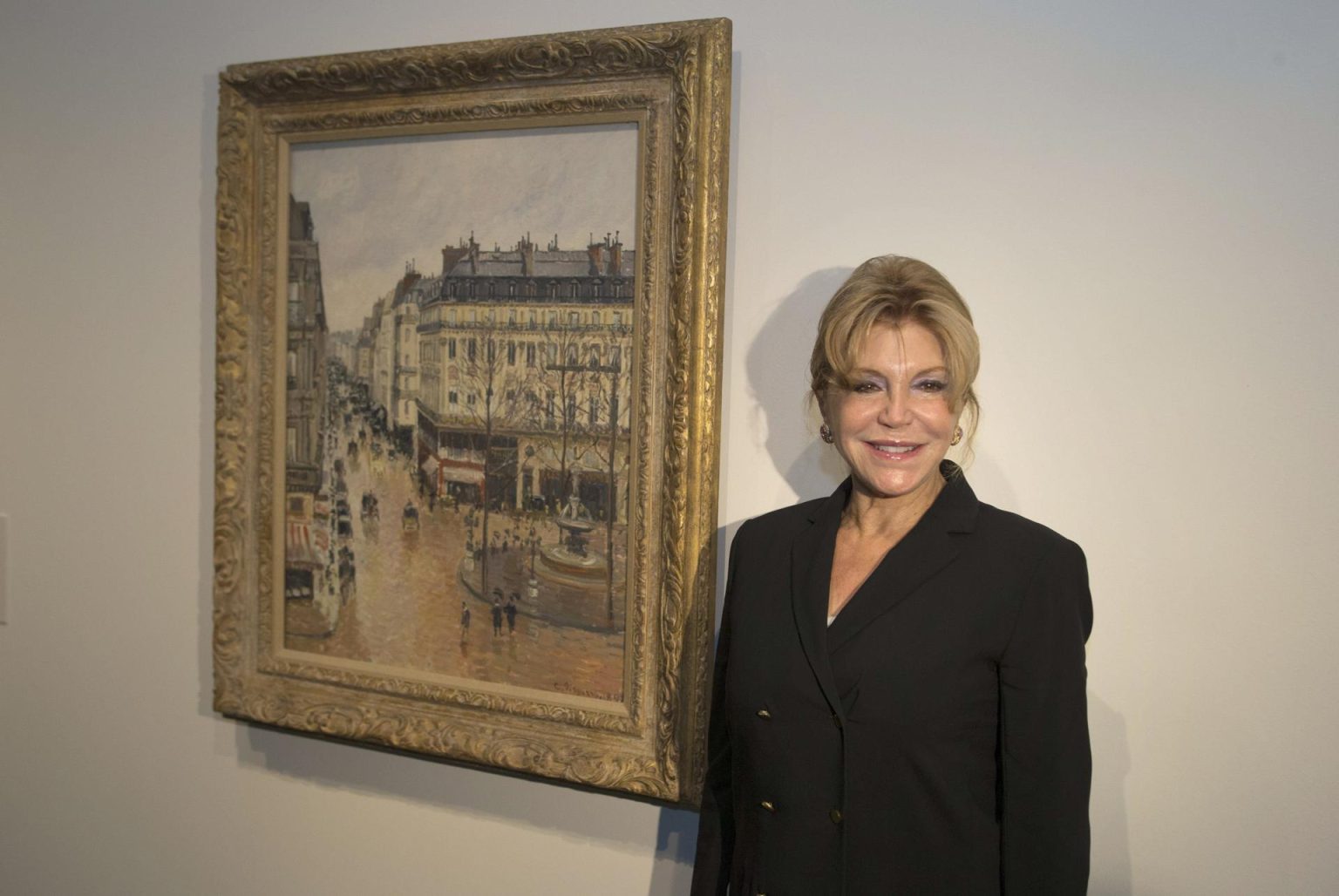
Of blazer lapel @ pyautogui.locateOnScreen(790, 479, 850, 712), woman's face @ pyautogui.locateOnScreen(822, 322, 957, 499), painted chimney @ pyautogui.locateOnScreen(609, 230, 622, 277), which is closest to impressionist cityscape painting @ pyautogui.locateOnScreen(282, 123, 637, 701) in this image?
painted chimney @ pyautogui.locateOnScreen(609, 230, 622, 277)

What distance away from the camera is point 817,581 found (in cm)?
142

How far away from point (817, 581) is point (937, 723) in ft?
0.80

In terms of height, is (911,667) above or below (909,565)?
below

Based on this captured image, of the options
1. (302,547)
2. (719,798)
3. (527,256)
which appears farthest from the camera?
(302,547)

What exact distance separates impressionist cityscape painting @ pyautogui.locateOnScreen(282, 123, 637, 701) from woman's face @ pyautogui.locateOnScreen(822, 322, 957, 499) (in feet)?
1.67

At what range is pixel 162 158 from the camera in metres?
2.14

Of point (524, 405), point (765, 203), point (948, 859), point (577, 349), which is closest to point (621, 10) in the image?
point (765, 203)

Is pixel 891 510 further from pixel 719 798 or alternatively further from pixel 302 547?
pixel 302 547

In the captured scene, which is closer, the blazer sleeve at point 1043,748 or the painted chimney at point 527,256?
the blazer sleeve at point 1043,748

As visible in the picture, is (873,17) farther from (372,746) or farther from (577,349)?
(372,746)

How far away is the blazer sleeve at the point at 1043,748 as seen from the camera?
50.2 inches

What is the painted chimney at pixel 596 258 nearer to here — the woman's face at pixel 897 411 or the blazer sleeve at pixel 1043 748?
the woman's face at pixel 897 411

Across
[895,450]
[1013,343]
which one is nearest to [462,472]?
[895,450]

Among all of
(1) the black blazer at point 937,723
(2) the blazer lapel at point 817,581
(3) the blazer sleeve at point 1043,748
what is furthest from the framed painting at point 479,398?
(3) the blazer sleeve at point 1043,748
